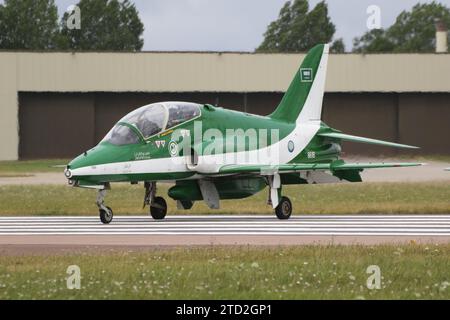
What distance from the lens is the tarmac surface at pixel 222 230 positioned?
1772 cm

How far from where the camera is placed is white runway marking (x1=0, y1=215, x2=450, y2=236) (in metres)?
19.6

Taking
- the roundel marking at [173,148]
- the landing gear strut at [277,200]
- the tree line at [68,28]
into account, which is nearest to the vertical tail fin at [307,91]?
the landing gear strut at [277,200]

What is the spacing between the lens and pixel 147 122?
2248 centimetres

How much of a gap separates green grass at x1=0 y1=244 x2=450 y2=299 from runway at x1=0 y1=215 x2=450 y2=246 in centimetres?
203

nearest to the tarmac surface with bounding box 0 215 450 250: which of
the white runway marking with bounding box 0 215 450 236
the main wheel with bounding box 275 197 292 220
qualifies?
the white runway marking with bounding box 0 215 450 236

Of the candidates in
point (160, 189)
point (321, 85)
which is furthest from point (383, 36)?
point (321, 85)

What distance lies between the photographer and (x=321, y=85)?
86.9ft

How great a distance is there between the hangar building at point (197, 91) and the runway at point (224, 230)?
1032 inches

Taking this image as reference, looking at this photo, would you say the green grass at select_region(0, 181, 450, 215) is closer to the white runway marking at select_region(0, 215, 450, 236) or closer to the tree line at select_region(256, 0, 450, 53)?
the white runway marking at select_region(0, 215, 450, 236)

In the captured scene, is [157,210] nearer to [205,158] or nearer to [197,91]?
[205,158]

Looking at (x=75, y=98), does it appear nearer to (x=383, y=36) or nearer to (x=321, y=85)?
(x=321, y=85)

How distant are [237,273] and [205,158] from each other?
9805 millimetres
